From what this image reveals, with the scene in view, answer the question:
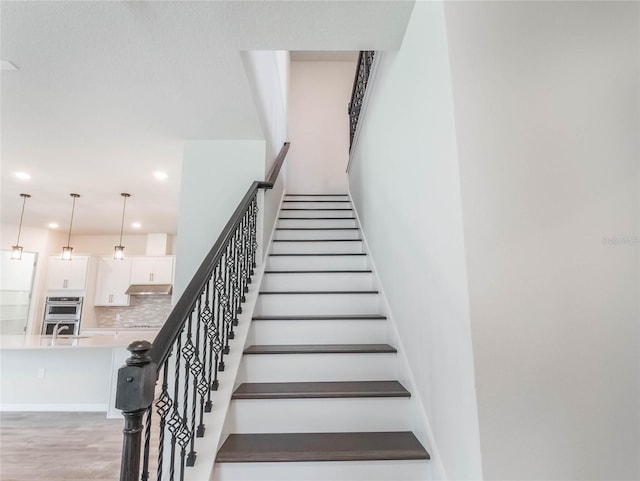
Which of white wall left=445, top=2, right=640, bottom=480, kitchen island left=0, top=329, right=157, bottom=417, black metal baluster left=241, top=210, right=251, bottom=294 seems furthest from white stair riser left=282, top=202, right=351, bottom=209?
white wall left=445, top=2, right=640, bottom=480

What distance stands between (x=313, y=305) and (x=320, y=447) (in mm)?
1149

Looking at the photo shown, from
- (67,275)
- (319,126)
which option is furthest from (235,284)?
(67,275)

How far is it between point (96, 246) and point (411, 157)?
790 centimetres

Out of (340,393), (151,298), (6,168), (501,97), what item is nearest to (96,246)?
(151,298)

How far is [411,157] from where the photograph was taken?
5.83ft

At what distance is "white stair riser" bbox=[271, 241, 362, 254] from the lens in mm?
3582

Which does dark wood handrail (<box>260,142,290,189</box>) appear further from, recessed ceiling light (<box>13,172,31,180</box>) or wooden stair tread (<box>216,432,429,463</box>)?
recessed ceiling light (<box>13,172,31,180</box>)

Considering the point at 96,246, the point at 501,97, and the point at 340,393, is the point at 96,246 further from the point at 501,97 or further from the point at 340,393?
the point at 501,97

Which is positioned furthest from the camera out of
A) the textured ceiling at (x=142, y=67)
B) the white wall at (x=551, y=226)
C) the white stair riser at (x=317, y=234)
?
the white stair riser at (x=317, y=234)

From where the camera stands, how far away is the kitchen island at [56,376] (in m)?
4.30

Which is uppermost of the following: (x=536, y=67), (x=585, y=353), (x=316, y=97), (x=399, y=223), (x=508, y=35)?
(x=316, y=97)

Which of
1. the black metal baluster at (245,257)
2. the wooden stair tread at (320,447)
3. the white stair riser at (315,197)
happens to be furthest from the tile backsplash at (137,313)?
the wooden stair tread at (320,447)

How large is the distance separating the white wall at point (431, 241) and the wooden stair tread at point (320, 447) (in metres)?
0.13

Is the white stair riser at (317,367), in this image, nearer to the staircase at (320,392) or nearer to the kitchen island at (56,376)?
the staircase at (320,392)
